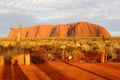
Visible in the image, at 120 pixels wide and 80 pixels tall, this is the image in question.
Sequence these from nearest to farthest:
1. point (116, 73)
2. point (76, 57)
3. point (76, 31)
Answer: point (116, 73)
point (76, 57)
point (76, 31)

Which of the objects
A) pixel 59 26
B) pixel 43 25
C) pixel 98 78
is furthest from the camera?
pixel 43 25

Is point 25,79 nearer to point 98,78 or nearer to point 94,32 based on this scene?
point 98,78

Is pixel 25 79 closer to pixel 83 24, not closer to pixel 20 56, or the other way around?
pixel 20 56

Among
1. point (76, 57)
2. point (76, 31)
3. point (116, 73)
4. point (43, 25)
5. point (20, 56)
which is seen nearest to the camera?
point (116, 73)

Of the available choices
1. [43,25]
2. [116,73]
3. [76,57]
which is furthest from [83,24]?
[116,73]

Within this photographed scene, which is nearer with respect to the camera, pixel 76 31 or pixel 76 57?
pixel 76 57

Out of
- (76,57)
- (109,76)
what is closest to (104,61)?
(76,57)
